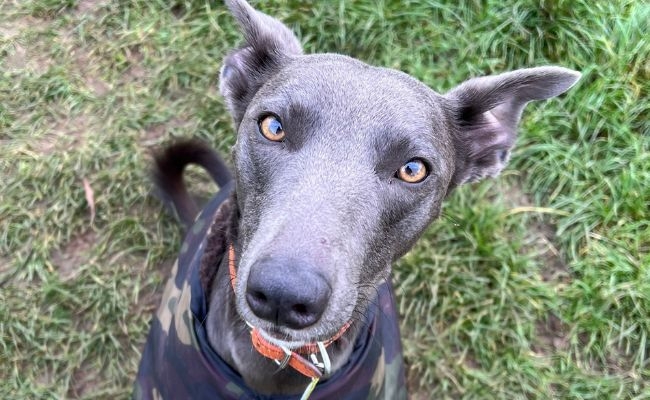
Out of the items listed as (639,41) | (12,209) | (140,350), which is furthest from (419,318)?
(12,209)

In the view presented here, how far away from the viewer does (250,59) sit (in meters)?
2.74

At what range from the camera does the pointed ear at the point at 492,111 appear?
2539 millimetres

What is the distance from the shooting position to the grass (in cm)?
395

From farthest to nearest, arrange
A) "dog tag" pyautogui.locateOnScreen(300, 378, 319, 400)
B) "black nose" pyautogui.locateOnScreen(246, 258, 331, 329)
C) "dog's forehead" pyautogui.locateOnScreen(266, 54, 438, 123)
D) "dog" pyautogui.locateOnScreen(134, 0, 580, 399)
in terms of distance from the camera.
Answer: "dog tag" pyautogui.locateOnScreen(300, 378, 319, 400)
"dog's forehead" pyautogui.locateOnScreen(266, 54, 438, 123)
"dog" pyautogui.locateOnScreen(134, 0, 580, 399)
"black nose" pyautogui.locateOnScreen(246, 258, 331, 329)

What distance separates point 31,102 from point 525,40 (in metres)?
3.49

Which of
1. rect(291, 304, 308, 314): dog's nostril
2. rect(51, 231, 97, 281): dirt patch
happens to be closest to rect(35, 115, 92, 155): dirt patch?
rect(51, 231, 97, 281): dirt patch

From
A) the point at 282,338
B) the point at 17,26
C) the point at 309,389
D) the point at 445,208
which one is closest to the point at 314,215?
the point at 282,338

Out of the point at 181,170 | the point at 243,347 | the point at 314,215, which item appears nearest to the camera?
the point at 314,215

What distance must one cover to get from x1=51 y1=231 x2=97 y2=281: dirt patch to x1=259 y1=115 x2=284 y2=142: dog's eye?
2.27 metres

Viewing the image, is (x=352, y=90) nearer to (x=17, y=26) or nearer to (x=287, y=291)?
(x=287, y=291)

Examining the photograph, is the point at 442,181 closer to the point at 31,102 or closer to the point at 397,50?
the point at 397,50

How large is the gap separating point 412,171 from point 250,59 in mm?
913

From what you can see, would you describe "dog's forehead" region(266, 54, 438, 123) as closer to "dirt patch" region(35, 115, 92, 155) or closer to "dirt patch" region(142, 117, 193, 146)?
"dirt patch" region(142, 117, 193, 146)

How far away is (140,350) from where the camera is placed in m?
3.95
